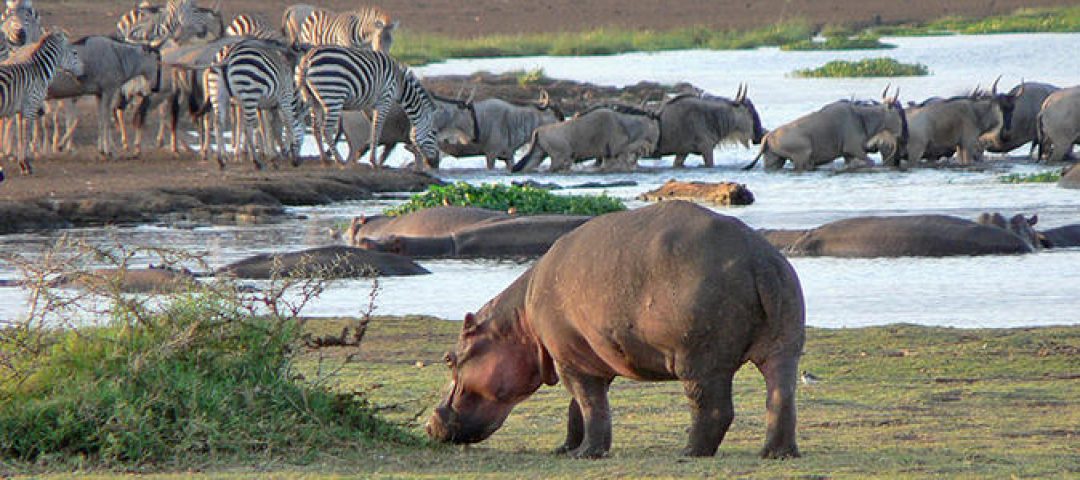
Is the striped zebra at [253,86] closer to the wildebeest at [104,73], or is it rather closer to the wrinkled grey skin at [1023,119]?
the wildebeest at [104,73]

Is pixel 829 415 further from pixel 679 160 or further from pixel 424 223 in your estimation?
pixel 679 160

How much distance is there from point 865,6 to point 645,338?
5567 cm

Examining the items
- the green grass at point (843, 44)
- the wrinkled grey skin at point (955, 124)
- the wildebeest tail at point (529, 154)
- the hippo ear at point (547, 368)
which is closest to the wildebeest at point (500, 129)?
the wildebeest tail at point (529, 154)

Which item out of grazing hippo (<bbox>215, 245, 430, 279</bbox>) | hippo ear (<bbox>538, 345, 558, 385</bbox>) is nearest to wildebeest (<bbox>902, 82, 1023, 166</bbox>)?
grazing hippo (<bbox>215, 245, 430, 279</bbox>)

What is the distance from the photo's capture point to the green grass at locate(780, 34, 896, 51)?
168 ft

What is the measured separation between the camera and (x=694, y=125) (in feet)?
89.5

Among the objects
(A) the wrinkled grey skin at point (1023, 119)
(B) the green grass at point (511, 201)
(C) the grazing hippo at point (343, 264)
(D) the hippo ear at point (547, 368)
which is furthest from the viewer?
(A) the wrinkled grey skin at point (1023, 119)

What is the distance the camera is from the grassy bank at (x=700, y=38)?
50.1 m

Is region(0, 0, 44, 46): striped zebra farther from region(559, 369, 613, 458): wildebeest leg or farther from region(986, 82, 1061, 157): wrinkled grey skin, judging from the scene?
region(559, 369, 613, 458): wildebeest leg

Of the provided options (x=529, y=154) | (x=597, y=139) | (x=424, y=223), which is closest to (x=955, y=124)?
(x=597, y=139)

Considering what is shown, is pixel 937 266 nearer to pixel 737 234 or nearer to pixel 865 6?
pixel 737 234

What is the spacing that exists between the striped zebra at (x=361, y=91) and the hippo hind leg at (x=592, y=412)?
60.7ft

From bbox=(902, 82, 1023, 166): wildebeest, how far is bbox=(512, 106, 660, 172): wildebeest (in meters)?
3.65

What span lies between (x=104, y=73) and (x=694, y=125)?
28.1ft
